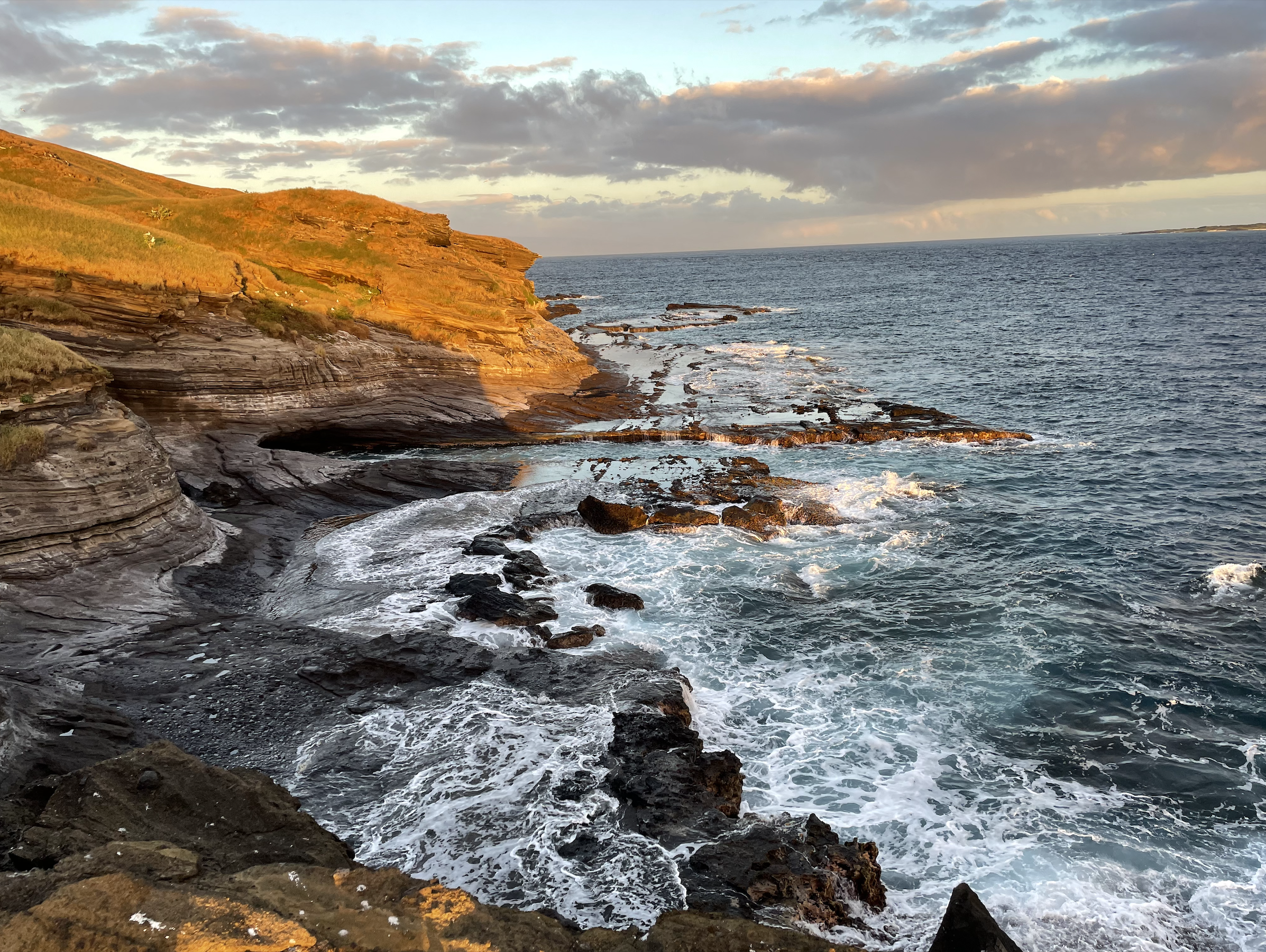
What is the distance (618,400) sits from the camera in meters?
44.4

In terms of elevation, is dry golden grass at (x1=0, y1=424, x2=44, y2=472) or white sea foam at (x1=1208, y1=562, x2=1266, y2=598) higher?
dry golden grass at (x1=0, y1=424, x2=44, y2=472)

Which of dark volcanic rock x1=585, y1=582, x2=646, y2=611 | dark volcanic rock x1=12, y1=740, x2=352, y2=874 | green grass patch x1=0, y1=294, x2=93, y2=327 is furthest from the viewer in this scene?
green grass patch x1=0, y1=294, x2=93, y2=327

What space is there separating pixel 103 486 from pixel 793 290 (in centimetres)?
12063

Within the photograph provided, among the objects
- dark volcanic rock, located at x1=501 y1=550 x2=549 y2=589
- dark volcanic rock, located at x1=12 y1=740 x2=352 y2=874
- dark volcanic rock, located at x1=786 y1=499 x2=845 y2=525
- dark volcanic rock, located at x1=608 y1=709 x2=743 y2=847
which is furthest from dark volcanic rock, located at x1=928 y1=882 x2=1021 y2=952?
dark volcanic rock, located at x1=786 y1=499 x2=845 y2=525

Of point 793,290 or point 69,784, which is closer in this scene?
point 69,784

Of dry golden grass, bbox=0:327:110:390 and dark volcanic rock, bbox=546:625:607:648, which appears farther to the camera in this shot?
dry golden grass, bbox=0:327:110:390

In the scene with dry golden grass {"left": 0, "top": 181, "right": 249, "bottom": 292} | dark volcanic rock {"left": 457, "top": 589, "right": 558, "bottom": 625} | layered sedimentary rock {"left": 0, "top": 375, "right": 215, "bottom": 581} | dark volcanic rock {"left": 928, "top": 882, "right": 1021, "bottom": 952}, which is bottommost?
dark volcanic rock {"left": 457, "top": 589, "right": 558, "bottom": 625}

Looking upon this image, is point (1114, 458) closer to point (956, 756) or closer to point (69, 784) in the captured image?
point (956, 756)

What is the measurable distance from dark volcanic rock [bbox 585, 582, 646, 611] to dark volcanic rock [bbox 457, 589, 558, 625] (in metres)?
1.38

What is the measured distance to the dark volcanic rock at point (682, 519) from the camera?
2645 cm

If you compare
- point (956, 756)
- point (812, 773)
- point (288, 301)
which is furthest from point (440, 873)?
point (288, 301)

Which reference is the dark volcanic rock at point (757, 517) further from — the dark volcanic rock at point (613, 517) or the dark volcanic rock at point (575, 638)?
the dark volcanic rock at point (575, 638)

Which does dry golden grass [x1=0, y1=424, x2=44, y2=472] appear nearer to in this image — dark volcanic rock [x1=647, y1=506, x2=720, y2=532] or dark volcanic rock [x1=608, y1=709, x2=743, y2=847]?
dark volcanic rock [x1=608, y1=709, x2=743, y2=847]

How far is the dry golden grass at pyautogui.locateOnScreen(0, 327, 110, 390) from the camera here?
18.1 meters
